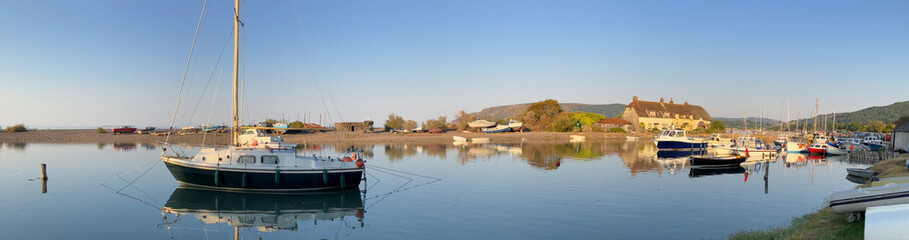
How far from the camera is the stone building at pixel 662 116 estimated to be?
10064 centimetres

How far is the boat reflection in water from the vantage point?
17469mm

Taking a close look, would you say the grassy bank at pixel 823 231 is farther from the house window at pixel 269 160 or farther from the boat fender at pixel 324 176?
the house window at pixel 269 160

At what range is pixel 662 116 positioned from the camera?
4122 inches

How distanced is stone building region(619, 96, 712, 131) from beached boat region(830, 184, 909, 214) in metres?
89.3

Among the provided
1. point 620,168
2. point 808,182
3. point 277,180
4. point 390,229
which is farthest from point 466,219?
point 808,182

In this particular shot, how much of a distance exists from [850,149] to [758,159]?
15913mm

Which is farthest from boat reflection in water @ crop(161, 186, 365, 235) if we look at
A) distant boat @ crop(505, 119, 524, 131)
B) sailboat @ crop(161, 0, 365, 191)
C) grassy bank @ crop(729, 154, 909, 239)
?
distant boat @ crop(505, 119, 524, 131)

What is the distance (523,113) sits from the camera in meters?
102

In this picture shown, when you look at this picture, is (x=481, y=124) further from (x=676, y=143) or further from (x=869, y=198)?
(x=869, y=198)

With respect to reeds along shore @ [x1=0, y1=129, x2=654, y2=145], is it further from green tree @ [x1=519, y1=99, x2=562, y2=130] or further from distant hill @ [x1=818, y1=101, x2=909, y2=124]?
distant hill @ [x1=818, y1=101, x2=909, y2=124]

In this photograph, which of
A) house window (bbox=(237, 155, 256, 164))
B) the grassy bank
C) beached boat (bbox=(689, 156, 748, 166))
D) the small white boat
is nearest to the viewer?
the small white boat

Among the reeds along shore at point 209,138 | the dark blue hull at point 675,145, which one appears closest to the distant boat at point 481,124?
the reeds along shore at point 209,138

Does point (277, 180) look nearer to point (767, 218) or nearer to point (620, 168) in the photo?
point (767, 218)

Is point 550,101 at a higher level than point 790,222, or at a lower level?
higher
